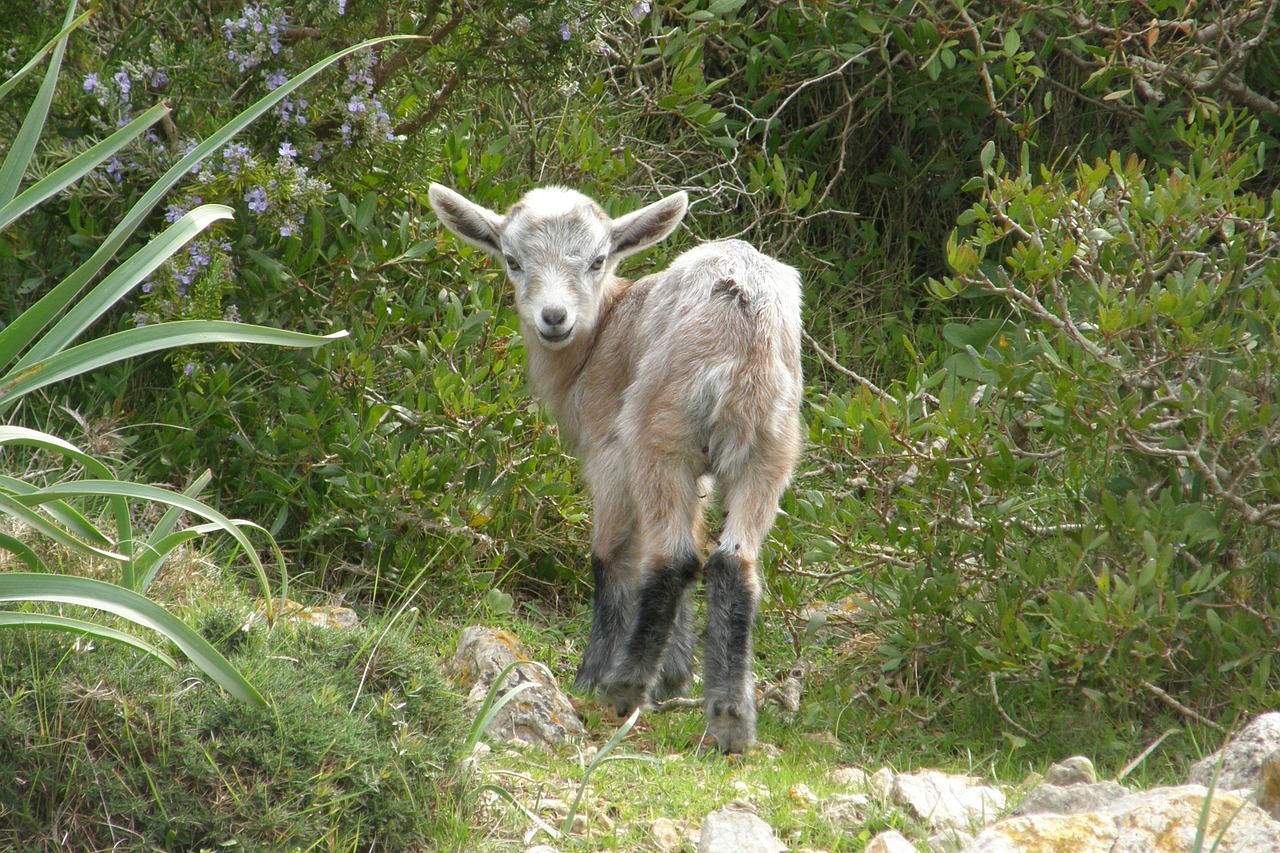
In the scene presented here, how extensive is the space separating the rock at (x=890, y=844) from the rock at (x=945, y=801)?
284 millimetres

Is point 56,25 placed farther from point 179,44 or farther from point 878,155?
point 878,155

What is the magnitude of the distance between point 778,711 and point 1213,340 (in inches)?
84.4

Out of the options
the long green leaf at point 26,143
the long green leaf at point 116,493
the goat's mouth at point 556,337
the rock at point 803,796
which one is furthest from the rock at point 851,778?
the long green leaf at point 26,143

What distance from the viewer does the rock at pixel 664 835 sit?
3309 mm

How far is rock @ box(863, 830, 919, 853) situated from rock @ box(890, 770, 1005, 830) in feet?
0.93

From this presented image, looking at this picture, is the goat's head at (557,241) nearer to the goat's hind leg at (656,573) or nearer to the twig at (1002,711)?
the goat's hind leg at (656,573)

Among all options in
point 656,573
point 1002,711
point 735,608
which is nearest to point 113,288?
point 656,573

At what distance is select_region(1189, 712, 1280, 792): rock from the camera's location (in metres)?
3.03

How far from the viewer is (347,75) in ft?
17.9

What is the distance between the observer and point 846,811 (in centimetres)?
352

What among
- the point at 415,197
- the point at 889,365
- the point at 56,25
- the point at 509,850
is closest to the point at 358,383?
the point at 415,197

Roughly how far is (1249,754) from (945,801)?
832 millimetres

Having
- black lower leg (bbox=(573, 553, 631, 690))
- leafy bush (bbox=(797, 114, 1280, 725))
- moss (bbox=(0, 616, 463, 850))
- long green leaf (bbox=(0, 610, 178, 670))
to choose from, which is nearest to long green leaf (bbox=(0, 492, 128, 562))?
long green leaf (bbox=(0, 610, 178, 670))

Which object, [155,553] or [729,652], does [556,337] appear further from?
[155,553]
